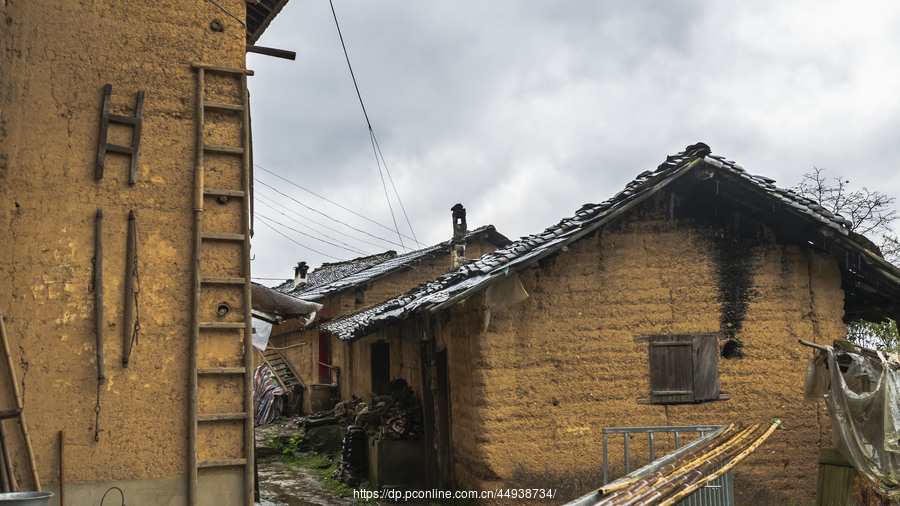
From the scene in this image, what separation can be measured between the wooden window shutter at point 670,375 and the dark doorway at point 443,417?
2749 mm

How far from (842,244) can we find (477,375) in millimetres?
4136

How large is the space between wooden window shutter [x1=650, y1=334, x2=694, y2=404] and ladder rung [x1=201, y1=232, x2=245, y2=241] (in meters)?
4.62

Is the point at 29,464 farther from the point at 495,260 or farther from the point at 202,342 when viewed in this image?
the point at 495,260

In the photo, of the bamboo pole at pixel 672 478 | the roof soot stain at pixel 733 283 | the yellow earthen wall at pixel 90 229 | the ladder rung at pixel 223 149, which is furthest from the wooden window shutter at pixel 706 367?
the ladder rung at pixel 223 149

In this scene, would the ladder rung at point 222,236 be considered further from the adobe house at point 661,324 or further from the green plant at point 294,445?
the green plant at point 294,445

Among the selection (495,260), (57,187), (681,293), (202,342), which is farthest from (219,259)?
(681,293)

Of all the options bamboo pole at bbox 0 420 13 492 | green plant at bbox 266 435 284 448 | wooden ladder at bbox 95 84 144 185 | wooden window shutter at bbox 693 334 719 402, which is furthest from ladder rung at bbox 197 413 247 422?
green plant at bbox 266 435 284 448

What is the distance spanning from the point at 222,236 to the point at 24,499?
255 centimetres

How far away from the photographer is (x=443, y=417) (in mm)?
10016

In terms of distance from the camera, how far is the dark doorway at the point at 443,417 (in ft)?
31.8

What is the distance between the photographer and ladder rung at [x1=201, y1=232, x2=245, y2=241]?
609 centimetres

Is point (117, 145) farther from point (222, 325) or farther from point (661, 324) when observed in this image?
point (661, 324)

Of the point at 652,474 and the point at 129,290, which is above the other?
the point at 129,290

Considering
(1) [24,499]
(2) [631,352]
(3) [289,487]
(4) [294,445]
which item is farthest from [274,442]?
(1) [24,499]
